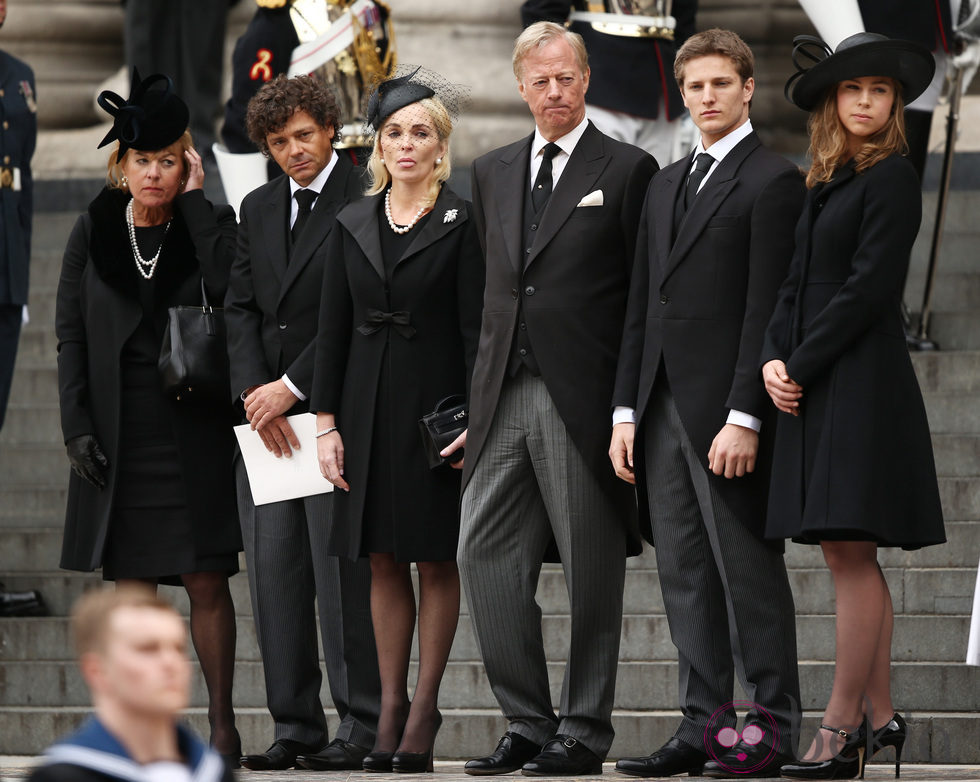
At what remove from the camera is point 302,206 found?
225 inches

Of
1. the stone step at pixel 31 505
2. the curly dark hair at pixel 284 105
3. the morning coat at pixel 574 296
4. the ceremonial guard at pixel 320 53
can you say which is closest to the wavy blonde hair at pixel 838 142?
the morning coat at pixel 574 296

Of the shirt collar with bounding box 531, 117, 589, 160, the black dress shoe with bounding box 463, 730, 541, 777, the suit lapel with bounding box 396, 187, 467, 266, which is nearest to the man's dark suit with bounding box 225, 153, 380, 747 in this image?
the suit lapel with bounding box 396, 187, 467, 266

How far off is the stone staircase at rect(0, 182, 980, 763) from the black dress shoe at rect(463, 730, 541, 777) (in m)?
1.26

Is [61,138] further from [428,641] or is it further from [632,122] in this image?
[428,641]

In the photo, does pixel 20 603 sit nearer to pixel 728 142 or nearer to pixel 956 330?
pixel 728 142

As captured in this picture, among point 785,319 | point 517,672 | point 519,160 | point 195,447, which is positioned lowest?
point 517,672

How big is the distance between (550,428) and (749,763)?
1063mm

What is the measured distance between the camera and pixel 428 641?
522 cm

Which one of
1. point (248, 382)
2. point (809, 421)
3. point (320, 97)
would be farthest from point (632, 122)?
point (809, 421)

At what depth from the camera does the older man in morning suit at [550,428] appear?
4980mm

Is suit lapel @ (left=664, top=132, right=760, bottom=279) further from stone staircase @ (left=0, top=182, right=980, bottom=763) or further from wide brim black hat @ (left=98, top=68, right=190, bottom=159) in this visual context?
stone staircase @ (left=0, top=182, right=980, bottom=763)

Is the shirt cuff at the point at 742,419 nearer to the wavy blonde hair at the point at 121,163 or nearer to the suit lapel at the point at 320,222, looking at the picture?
the suit lapel at the point at 320,222

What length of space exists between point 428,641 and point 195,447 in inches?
42.1

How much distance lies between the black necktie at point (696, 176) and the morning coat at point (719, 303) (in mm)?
32
